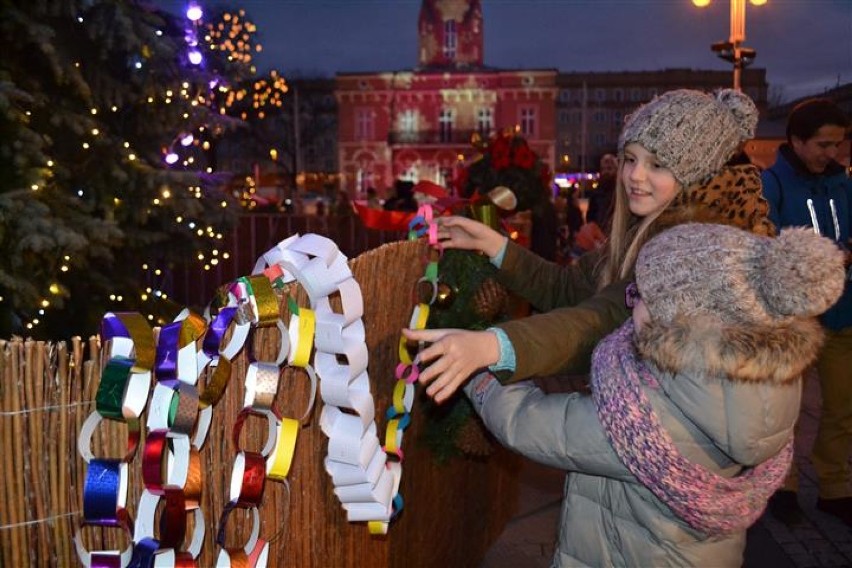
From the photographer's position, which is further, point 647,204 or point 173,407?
point 647,204

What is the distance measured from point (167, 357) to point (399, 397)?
1.10 metres

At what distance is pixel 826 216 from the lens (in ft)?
15.2

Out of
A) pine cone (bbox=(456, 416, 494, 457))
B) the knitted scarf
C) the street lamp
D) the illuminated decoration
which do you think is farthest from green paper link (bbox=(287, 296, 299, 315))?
the illuminated decoration

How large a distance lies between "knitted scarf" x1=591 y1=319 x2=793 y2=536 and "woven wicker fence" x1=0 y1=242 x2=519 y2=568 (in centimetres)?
82

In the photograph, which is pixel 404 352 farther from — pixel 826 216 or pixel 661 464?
pixel 826 216

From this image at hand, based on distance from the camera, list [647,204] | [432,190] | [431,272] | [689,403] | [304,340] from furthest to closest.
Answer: [432,190] < [431,272] < [647,204] < [304,340] < [689,403]

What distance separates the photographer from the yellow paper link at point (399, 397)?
8.71ft

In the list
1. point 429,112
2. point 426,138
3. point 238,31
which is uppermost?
point 429,112

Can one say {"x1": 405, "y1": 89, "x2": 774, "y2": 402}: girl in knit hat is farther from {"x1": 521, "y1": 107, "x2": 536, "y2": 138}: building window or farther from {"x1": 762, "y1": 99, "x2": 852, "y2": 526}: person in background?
{"x1": 521, "y1": 107, "x2": 536, "y2": 138}: building window

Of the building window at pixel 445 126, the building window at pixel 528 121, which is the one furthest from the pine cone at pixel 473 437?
the building window at pixel 445 126

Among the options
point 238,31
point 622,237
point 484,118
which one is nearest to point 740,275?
point 622,237

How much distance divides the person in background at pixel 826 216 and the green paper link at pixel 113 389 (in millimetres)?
3917

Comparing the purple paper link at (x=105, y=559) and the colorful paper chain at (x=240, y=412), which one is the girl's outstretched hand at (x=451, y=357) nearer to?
the colorful paper chain at (x=240, y=412)

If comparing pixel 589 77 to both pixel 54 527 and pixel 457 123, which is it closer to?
pixel 457 123
